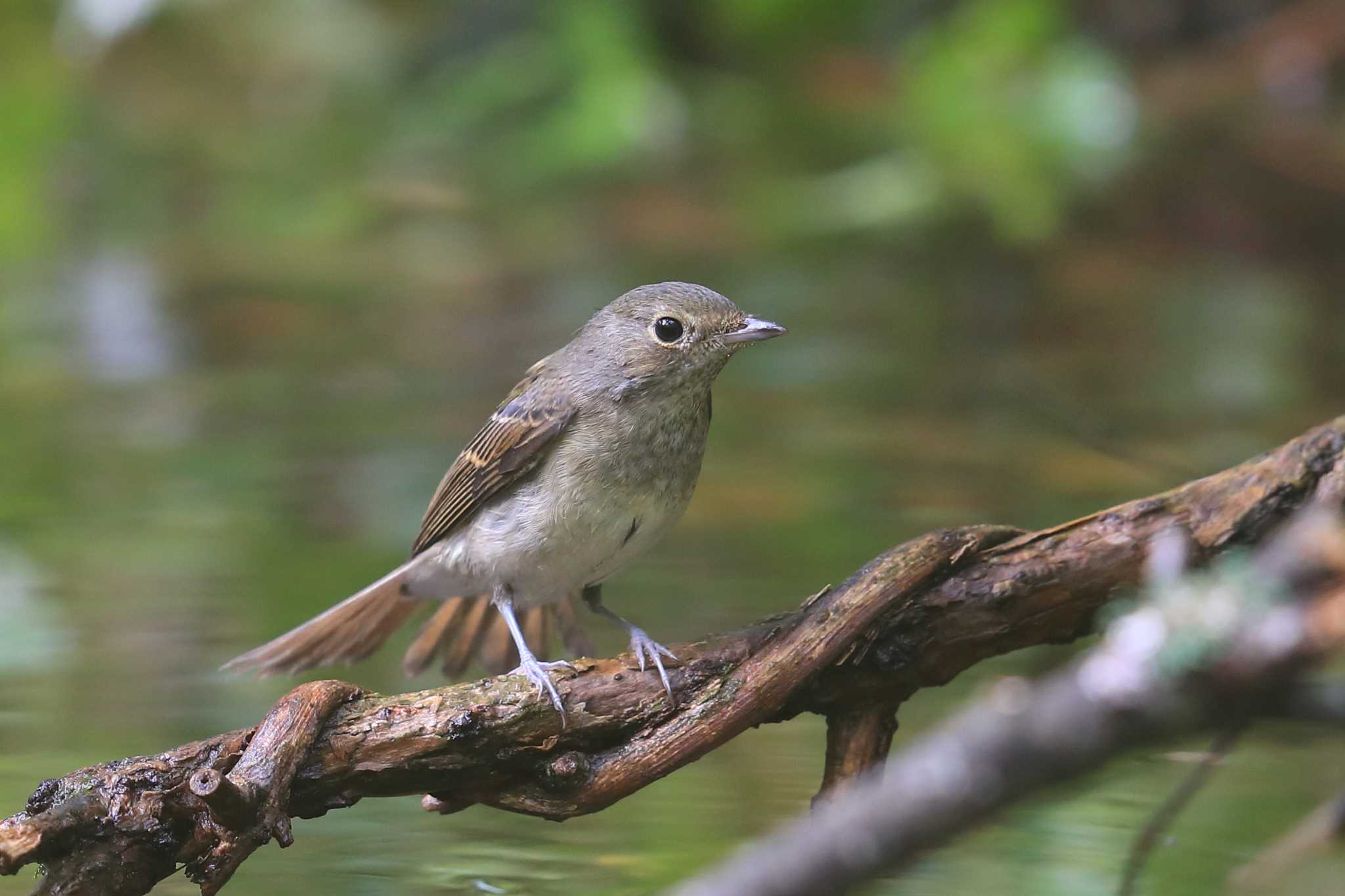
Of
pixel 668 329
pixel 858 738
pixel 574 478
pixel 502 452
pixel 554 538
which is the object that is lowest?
pixel 858 738

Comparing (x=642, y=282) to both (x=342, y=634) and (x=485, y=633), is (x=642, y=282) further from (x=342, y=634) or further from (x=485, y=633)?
(x=342, y=634)

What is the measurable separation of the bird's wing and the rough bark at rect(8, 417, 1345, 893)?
703 millimetres

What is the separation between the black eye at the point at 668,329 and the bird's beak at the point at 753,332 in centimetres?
9

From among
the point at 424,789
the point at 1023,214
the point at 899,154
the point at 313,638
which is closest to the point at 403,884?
the point at 424,789

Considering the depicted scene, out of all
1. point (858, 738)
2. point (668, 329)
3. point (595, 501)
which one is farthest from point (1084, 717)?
point (668, 329)

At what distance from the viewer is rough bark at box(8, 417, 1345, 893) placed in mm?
2602

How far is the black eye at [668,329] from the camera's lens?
338cm

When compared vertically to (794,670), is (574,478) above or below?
above

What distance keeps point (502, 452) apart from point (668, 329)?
0.44 m

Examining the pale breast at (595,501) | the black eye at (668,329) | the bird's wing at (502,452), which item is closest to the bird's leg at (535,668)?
the pale breast at (595,501)

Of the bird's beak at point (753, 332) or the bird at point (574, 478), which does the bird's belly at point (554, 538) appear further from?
the bird's beak at point (753, 332)

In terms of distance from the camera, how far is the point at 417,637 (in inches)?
152

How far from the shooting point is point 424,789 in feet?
8.66

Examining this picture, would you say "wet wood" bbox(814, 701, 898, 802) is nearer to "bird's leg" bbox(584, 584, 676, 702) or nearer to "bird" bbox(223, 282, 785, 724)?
"bird's leg" bbox(584, 584, 676, 702)
